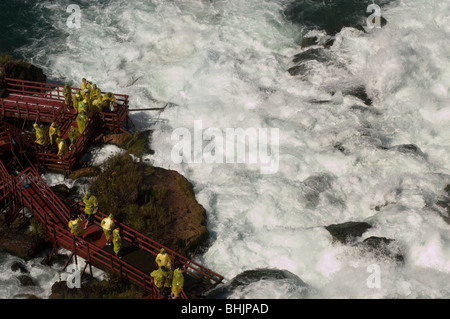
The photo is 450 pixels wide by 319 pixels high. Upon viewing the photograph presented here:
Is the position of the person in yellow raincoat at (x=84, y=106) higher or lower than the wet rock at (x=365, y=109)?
higher

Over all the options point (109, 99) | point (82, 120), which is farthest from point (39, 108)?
point (109, 99)

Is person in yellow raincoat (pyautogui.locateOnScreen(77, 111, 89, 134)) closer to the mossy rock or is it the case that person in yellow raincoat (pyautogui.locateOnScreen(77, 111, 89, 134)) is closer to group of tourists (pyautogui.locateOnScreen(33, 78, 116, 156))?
group of tourists (pyautogui.locateOnScreen(33, 78, 116, 156))

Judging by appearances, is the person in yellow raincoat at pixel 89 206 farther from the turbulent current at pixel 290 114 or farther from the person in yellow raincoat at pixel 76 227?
the turbulent current at pixel 290 114

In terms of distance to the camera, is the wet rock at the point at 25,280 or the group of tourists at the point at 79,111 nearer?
the wet rock at the point at 25,280

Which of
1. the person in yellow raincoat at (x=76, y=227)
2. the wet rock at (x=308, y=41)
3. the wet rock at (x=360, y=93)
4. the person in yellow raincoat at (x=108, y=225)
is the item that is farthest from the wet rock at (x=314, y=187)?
the wet rock at (x=308, y=41)

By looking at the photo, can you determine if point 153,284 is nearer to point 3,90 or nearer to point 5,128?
point 5,128

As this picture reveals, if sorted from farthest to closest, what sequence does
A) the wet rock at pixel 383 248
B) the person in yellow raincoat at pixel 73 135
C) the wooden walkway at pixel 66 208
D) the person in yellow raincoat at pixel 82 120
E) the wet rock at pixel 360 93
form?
the wet rock at pixel 360 93
the person in yellow raincoat at pixel 82 120
the person in yellow raincoat at pixel 73 135
the wet rock at pixel 383 248
the wooden walkway at pixel 66 208

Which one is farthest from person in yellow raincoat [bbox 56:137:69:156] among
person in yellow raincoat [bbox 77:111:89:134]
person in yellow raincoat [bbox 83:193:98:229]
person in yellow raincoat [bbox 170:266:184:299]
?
person in yellow raincoat [bbox 170:266:184:299]

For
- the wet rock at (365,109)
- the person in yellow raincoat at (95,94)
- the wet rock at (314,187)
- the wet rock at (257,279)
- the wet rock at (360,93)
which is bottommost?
the wet rock at (314,187)
